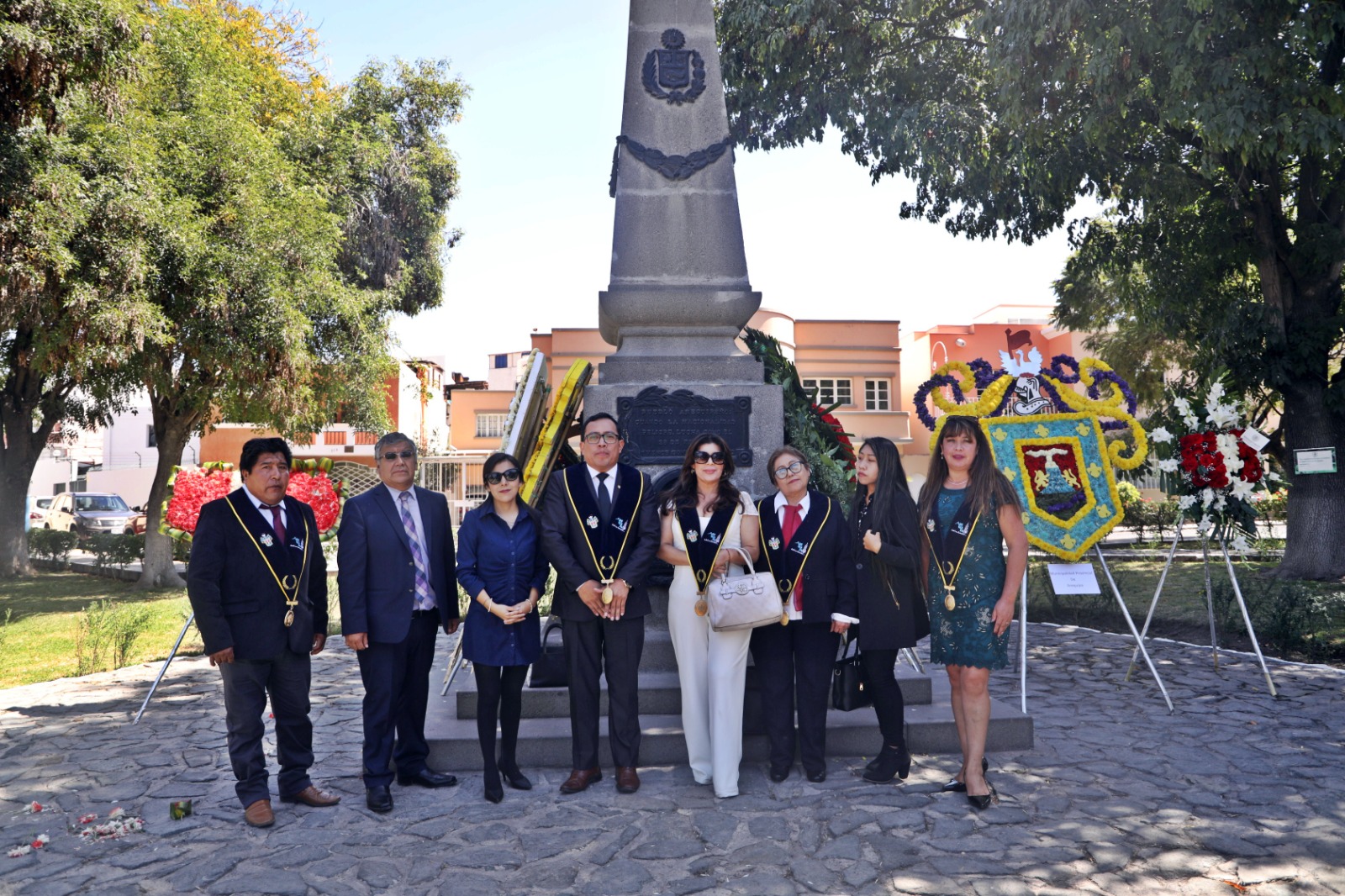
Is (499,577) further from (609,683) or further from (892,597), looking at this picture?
(892,597)

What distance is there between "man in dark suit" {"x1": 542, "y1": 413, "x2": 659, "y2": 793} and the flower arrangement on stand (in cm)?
453

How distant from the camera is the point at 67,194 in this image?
37.8 feet

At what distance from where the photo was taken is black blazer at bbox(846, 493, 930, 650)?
484 centimetres

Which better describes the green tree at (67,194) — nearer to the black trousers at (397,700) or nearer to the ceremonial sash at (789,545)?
the black trousers at (397,700)

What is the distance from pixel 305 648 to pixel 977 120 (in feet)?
40.3

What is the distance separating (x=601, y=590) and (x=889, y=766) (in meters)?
1.73

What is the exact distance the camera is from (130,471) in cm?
4456

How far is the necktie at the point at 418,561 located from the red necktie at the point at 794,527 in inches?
73.1

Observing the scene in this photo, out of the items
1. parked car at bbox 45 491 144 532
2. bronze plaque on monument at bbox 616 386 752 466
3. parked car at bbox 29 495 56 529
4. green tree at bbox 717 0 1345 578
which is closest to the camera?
bronze plaque on monument at bbox 616 386 752 466

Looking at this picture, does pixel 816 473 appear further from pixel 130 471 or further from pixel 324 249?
pixel 130 471

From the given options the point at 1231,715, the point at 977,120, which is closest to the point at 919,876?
the point at 1231,715

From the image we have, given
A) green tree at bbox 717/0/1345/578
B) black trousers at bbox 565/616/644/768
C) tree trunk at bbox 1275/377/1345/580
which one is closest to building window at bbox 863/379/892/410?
green tree at bbox 717/0/1345/578

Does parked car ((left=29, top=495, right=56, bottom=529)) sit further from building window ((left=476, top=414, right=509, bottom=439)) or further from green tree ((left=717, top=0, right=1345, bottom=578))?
green tree ((left=717, top=0, right=1345, bottom=578))

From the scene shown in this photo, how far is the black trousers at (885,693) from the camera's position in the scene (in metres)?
4.93
